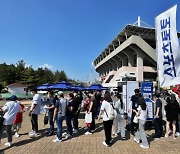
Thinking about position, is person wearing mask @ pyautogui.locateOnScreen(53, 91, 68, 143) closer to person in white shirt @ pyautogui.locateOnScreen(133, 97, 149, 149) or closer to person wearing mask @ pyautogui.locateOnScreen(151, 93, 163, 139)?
person in white shirt @ pyautogui.locateOnScreen(133, 97, 149, 149)

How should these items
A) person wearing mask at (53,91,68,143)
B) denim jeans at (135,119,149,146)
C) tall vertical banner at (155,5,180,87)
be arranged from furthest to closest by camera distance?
tall vertical banner at (155,5,180,87) < person wearing mask at (53,91,68,143) < denim jeans at (135,119,149,146)

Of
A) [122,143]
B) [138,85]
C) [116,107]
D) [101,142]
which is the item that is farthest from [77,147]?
[138,85]

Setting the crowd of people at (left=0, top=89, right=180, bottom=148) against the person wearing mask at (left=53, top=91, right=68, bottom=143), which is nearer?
the crowd of people at (left=0, top=89, right=180, bottom=148)

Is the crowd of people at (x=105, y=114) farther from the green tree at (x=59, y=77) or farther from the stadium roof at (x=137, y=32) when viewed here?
the green tree at (x=59, y=77)

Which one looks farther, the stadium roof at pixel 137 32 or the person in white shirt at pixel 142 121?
the stadium roof at pixel 137 32

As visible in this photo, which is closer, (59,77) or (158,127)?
(158,127)

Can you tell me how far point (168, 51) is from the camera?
848 centimetres

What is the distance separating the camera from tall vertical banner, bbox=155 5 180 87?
328 inches

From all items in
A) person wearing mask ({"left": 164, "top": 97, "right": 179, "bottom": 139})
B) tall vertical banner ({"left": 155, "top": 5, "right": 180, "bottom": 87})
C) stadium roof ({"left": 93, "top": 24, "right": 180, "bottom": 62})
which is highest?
stadium roof ({"left": 93, "top": 24, "right": 180, "bottom": 62})

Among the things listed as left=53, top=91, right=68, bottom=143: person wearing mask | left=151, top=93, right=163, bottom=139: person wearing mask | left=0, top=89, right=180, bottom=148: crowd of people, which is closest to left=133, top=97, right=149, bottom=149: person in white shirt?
left=0, top=89, right=180, bottom=148: crowd of people

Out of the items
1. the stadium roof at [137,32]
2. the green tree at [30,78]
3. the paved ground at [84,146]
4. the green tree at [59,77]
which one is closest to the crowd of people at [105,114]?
the paved ground at [84,146]

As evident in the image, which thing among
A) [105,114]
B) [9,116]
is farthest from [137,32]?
[9,116]

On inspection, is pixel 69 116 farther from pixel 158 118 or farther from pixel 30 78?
pixel 30 78

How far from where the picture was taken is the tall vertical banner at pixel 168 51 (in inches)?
328
